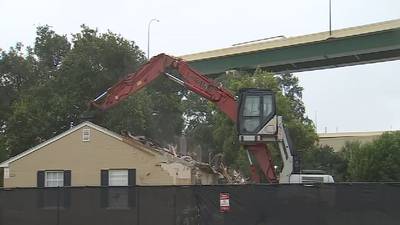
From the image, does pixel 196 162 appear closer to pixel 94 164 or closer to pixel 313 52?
pixel 94 164

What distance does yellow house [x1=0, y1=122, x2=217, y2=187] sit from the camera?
2666cm

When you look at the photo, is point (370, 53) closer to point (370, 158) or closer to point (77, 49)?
point (370, 158)

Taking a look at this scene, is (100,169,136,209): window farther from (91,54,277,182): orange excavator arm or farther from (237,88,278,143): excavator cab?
(91,54,277,182): orange excavator arm

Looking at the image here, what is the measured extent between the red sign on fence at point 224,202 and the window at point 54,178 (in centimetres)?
1314

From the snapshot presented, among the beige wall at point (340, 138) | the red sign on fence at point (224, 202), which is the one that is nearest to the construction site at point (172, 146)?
the red sign on fence at point (224, 202)

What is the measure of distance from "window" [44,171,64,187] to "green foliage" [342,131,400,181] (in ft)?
63.3

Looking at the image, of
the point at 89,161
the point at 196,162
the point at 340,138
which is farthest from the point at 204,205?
the point at 340,138

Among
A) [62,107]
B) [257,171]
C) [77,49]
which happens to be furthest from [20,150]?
[257,171]

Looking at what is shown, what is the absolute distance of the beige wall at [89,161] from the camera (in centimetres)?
2666

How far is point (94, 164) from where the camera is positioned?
27047 mm

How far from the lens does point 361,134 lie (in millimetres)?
89312

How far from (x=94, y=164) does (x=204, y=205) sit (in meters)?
12.0

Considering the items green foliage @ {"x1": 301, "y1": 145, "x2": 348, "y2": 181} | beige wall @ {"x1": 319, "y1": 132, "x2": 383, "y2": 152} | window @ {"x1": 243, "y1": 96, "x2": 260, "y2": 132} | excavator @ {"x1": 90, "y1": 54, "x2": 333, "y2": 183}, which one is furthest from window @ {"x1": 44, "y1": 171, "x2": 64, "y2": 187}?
beige wall @ {"x1": 319, "y1": 132, "x2": 383, "y2": 152}

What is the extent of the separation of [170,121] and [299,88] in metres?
41.8
